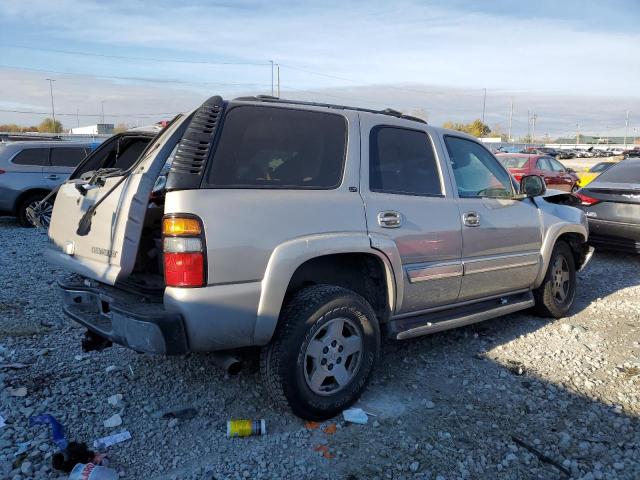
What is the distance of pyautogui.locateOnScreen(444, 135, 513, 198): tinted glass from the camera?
455cm

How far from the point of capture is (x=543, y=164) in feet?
58.4

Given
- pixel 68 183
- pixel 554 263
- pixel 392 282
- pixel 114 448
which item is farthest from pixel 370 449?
pixel 554 263

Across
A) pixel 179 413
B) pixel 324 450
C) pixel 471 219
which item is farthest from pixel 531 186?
pixel 179 413

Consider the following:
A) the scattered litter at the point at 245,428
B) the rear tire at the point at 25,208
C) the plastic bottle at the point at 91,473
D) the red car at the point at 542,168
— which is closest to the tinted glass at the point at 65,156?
the rear tire at the point at 25,208

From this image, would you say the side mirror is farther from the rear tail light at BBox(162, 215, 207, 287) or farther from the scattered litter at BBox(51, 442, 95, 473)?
the scattered litter at BBox(51, 442, 95, 473)

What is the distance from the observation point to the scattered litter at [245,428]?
3.31 meters

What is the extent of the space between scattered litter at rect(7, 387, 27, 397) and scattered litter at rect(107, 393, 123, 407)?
58cm

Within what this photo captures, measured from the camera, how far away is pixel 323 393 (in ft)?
11.4

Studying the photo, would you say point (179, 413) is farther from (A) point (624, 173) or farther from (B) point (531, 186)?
(A) point (624, 173)

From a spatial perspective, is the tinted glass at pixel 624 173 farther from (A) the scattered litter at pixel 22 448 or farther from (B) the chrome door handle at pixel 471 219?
(A) the scattered litter at pixel 22 448

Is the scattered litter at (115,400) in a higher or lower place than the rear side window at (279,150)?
lower

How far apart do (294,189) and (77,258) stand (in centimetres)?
155

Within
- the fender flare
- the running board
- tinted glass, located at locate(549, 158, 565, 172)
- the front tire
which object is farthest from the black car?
tinted glass, located at locate(549, 158, 565, 172)

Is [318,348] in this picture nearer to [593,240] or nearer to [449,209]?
[449,209]
